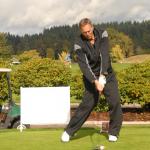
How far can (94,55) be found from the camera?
727 cm

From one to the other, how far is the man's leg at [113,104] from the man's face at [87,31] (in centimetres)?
76

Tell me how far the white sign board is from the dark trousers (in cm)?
292

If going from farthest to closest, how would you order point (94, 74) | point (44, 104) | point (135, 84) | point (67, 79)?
point (67, 79), point (135, 84), point (44, 104), point (94, 74)

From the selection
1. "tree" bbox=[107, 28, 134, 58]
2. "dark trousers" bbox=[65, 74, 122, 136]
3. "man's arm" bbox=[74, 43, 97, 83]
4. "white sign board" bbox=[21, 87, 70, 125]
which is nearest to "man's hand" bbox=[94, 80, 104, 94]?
"man's arm" bbox=[74, 43, 97, 83]

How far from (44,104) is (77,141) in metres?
3.42

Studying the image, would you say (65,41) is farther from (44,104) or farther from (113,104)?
(113,104)

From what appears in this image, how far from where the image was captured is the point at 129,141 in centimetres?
731

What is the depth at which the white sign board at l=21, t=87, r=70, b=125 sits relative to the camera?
1055cm

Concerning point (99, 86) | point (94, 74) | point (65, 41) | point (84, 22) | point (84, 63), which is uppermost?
point (65, 41)

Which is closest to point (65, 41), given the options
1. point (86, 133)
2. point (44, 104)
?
point (44, 104)

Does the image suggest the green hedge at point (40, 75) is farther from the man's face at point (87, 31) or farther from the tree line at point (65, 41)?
the tree line at point (65, 41)

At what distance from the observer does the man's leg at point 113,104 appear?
7.43 metres

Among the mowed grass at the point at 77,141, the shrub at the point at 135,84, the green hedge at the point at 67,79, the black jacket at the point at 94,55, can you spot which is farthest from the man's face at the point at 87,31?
the shrub at the point at 135,84

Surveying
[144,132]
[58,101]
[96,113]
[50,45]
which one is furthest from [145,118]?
[50,45]
